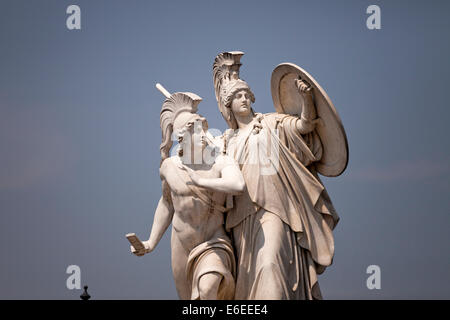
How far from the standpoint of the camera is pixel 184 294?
10.1 m

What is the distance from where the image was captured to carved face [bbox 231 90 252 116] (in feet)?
34.2

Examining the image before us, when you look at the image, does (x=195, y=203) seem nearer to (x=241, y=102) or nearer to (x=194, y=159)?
(x=194, y=159)

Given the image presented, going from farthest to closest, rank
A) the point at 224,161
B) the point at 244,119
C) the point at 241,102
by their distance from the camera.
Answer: the point at 244,119, the point at 241,102, the point at 224,161

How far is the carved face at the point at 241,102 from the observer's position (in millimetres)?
10414

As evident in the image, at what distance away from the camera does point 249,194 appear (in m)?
10.1

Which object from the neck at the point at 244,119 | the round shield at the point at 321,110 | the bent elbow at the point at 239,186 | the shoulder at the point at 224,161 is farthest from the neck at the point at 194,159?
the round shield at the point at 321,110

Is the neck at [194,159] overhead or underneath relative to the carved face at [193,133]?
underneath

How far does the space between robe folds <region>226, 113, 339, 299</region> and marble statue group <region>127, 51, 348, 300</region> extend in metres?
0.01

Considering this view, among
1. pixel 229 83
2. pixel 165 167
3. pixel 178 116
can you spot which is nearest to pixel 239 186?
pixel 165 167

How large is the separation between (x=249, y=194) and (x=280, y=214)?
405mm

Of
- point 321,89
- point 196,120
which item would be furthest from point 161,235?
point 321,89

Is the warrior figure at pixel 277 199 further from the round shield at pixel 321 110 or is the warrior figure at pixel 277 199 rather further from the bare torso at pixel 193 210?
the bare torso at pixel 193 210

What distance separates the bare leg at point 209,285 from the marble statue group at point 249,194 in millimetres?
10

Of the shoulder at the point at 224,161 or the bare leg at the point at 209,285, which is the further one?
the shoulder at the point at 224,161
